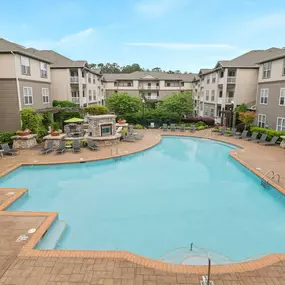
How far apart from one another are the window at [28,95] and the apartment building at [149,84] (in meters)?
29.1

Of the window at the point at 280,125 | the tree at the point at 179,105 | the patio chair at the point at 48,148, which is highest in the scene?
the tree at the point at 179,105

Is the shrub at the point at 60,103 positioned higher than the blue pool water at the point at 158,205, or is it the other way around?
the shrub at the point at 60,103

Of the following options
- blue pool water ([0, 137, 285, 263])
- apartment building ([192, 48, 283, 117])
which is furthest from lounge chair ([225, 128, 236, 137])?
blue pool water ([0, 137, 285, 263])

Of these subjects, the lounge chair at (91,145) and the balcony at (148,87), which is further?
the balcony at (148,87)

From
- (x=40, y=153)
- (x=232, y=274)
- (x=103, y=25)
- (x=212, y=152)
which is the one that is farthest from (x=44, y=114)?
(x=232, y=274)

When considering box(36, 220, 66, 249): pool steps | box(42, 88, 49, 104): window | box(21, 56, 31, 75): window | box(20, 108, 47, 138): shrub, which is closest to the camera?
box(36, 220, 66, 249): pool steps

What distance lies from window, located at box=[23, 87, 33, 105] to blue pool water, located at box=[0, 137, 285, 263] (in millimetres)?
8116

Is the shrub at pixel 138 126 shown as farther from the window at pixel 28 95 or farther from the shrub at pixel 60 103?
the window at pixel 28 95

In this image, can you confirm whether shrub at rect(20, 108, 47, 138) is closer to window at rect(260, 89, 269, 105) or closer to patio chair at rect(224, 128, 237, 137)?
patio chair at rect(224, 128, 237, 137)

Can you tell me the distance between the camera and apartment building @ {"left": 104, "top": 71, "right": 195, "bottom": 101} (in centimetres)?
4853

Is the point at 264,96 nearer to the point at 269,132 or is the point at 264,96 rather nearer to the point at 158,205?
the point at 269,132

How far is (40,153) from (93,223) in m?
10.6

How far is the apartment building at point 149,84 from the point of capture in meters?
48.5

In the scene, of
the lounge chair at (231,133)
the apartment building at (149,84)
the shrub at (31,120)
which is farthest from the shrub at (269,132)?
the apartment building at (149,84)
